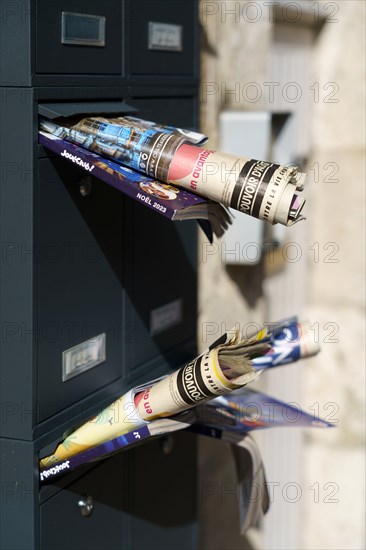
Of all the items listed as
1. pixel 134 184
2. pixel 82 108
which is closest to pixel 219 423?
pixel 134 184

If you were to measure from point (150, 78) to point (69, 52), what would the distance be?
486 millimetres

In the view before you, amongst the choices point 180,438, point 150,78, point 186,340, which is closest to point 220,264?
point 186,340

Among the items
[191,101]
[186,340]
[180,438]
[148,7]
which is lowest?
[180,438]

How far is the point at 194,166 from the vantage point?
2.34m

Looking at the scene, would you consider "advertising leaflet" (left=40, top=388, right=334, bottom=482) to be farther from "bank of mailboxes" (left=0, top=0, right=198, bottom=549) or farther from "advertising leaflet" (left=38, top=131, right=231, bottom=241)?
"advertising leaflet" (left=38, top=131, right=231, bottom=241)

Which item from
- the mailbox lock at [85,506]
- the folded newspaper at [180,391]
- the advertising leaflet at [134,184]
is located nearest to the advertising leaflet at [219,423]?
the folded newspaper at [180,391]

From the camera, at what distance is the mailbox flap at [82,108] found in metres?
2.32

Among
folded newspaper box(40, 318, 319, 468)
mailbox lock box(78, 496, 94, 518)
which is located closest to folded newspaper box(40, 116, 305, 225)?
folded newspaper box(40, 318, 319, 468)

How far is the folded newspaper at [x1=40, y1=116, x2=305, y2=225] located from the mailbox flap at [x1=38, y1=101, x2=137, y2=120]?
33mm

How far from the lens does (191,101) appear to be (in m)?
3.15

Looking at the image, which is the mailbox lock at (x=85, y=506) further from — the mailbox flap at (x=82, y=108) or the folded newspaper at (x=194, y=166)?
the mailbox flap at (x=82, y=108)

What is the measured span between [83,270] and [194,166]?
473 mm

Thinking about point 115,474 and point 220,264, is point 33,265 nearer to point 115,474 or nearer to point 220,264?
point 115,474

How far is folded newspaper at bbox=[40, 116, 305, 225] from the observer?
2254mm
